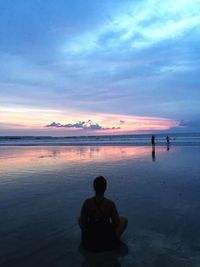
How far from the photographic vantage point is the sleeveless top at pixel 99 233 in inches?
262

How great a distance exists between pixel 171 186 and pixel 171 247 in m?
7.03

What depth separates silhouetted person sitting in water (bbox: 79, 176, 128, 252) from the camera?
6.60m

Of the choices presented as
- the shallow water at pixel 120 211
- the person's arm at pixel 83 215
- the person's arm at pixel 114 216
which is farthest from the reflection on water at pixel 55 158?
the person's arm at pixel 114 216

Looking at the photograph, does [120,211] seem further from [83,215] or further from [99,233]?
[83,215]

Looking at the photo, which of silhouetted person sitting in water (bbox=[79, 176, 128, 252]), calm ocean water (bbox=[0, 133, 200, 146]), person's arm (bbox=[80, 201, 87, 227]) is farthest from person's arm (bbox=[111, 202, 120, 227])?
calm ocean water (bbox=[0, 133, 200, 146])

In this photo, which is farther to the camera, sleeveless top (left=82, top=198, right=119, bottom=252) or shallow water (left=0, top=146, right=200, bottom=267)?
sleeveless top (left=82, top=198, right=119, bottom=252)

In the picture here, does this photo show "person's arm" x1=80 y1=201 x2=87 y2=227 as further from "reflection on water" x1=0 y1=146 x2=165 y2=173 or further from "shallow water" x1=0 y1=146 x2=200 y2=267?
"reflection on water" x1=0 y1=146 x2=165 y2=173

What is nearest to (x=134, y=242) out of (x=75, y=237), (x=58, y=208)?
(x=75, y=237)

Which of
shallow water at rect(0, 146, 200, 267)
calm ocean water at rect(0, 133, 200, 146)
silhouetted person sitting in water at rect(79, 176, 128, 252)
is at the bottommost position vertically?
shallow water at rect(0, 146, 200, 267)

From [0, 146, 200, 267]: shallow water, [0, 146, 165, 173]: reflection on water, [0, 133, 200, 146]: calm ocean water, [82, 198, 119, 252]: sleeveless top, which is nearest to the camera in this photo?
[0, 146, 200, 267]: shallow water

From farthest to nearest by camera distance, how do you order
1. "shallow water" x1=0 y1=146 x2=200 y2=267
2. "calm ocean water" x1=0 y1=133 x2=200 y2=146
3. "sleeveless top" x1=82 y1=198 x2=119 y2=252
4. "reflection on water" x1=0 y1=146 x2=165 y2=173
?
"calm ocean water" x1=0 y1=133 x2=200 y2=146 → "reflection on water" x1=0 y1=146 x2=165 y2=173 → "sleeveless top" x1=82 y1=198 x2=119 y2=252 → "shallow water" x1=0 y1=146 x2=200 y2=267

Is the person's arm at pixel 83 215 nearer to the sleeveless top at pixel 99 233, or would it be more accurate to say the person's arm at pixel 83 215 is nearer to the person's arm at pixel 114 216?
the sleeveless top at pixel 99 233

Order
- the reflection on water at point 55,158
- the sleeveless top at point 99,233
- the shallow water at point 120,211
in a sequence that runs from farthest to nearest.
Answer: the reflection on water at point 55,158 < the sleeveless top at point 99,233 < the shallow water at point 120,211

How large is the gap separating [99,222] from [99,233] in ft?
0.86
